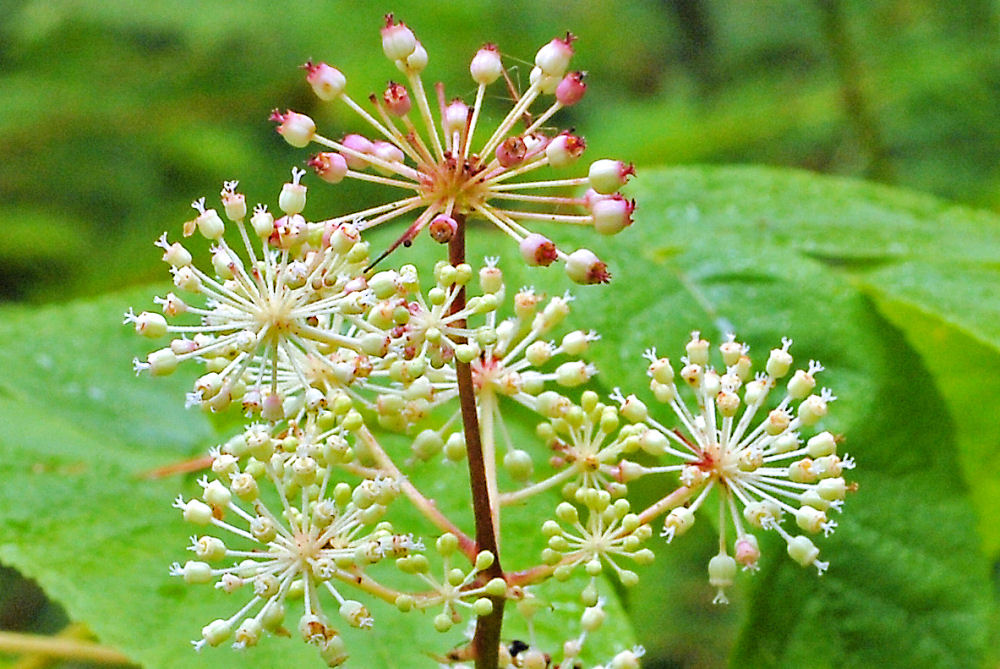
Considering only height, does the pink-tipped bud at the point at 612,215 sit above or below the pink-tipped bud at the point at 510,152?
below

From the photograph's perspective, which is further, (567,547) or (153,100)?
(153,100)

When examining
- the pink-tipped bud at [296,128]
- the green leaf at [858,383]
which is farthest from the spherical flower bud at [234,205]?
the green leaf at [858,383]

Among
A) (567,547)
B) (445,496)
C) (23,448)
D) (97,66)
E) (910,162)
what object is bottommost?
(567,547)

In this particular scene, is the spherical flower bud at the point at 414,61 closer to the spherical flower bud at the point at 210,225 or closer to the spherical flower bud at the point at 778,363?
the spherical flower bud at the point at 210,225

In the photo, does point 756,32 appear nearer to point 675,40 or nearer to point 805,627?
point 675,40

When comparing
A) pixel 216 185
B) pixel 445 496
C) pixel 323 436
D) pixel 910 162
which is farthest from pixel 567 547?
pixel 216 185

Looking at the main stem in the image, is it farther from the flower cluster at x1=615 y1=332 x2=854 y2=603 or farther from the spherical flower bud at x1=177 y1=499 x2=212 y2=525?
the spherical flower bud at x1=177 y1=499 x2=212 y2=525

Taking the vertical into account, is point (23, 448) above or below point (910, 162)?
below
